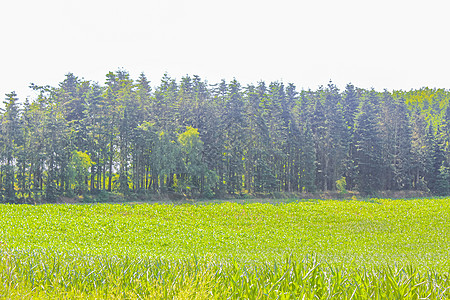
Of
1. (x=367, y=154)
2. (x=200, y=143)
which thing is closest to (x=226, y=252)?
(x=200, y=143)

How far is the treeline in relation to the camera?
103ft

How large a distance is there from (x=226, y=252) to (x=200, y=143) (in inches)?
987

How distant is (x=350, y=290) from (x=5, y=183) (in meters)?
32.6

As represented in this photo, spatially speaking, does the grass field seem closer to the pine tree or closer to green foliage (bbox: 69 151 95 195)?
green foliage (bbox: 69 151 95 195)

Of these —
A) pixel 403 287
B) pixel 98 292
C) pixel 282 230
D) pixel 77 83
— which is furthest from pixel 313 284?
pixel 77 83

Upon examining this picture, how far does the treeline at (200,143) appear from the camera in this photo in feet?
103

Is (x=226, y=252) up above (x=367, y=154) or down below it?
below

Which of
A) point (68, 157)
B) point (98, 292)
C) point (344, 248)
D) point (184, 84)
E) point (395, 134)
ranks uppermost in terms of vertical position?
A: point (184, 84)

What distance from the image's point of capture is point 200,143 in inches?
1384

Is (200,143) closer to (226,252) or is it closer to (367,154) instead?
(367,154)

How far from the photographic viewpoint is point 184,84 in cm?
4666

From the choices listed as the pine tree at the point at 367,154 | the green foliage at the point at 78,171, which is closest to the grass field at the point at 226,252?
the green foliage at the point at 78,171

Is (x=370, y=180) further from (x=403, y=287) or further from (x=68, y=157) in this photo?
(x=403, y=287)

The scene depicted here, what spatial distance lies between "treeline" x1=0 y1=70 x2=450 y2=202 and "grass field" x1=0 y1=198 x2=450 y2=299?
1486 cm
